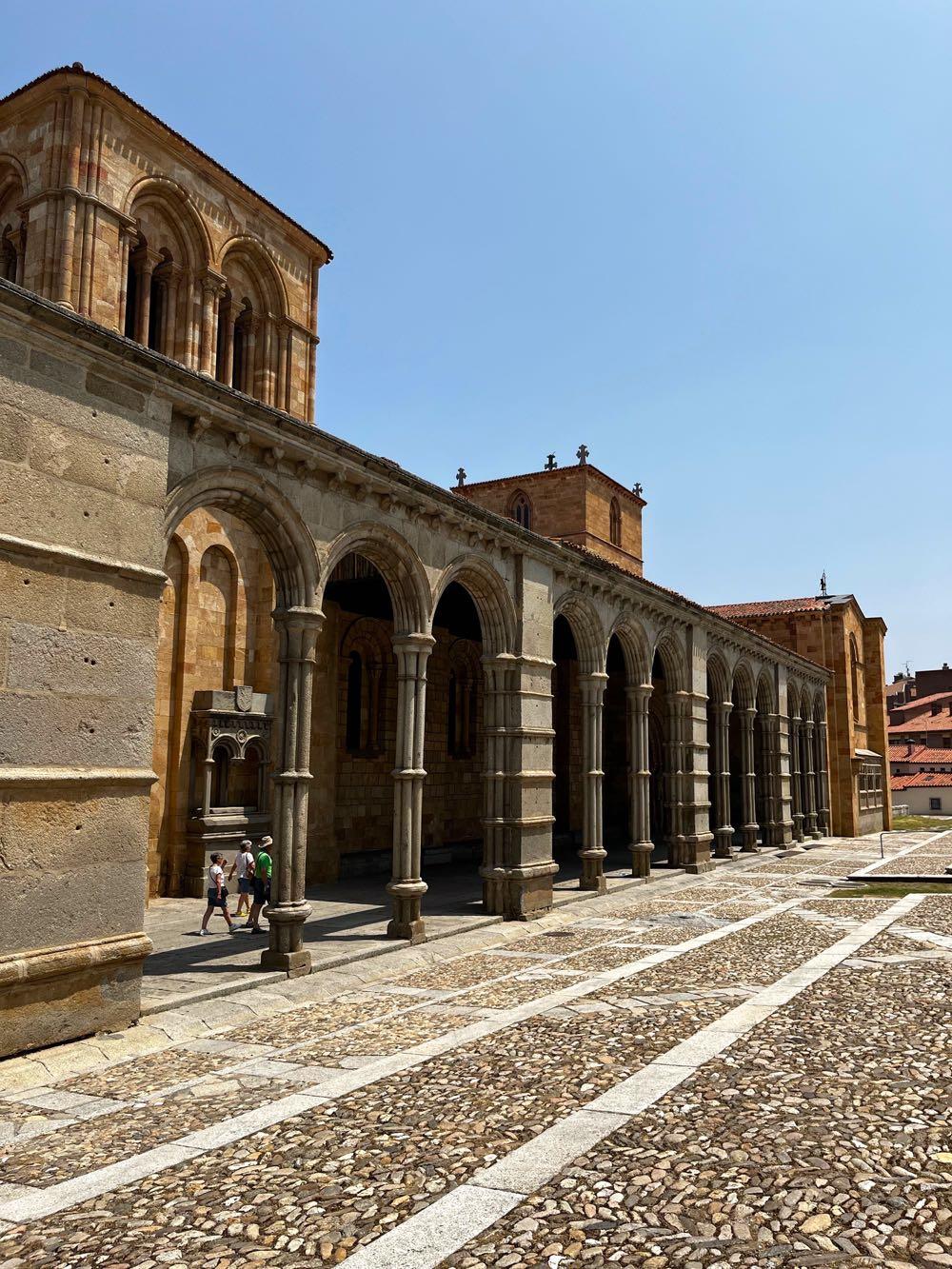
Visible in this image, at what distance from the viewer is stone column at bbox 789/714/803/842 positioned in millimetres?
33969

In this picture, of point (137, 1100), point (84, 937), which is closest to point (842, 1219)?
point (137, 1100)

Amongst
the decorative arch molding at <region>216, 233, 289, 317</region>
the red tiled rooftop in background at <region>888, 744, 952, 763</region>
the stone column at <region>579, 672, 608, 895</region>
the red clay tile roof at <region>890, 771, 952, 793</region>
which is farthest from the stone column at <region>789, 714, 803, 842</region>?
the red tiled rooftop in background at <region>888, 744, 952, 763</region>

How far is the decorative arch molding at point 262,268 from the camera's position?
2031 centimetres

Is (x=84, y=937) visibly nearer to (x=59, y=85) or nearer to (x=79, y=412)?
(x=79, y=412)

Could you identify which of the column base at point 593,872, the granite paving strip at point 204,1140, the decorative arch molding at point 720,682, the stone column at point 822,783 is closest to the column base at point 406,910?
the granite paving strip at point 204,1140

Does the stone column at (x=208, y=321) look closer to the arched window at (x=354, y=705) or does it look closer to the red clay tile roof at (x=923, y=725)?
the arched window at (x=354, y=705)

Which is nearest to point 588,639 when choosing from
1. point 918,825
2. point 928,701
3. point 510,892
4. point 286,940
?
point 510,892

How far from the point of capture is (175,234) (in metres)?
19.1

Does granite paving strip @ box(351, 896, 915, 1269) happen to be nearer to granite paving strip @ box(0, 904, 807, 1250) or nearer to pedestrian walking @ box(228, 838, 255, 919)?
granite paving strip @ box(0, 904, 807, 1250)

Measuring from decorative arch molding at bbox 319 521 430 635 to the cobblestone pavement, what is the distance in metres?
A: 4.85

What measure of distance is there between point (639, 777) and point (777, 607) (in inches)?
921

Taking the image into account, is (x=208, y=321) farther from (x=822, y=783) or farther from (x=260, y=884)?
(x=822, y=783)

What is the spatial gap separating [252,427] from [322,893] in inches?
400

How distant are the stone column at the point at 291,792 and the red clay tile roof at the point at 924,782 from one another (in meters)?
60.2
